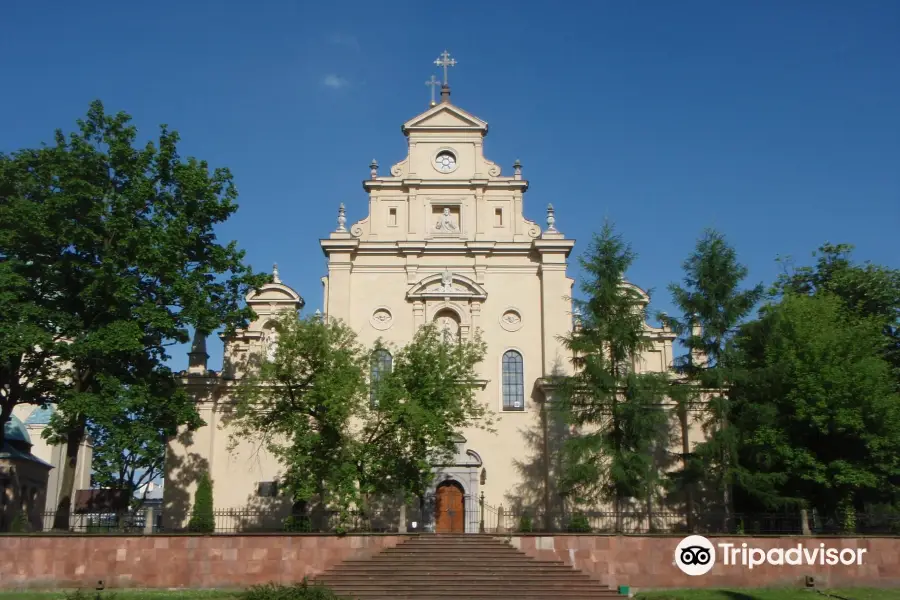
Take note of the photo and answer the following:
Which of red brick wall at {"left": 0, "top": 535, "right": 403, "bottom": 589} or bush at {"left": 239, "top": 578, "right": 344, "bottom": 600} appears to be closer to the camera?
bush at {"left": 239, "top": 578, "right": 344, "bottom": 600}

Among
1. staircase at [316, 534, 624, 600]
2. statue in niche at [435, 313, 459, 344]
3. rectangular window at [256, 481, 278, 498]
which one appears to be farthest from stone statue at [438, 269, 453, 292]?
staircase at [316, 534, 624, 600]

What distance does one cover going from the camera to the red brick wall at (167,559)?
24.9m

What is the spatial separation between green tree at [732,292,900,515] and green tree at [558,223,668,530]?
3339 millimetres

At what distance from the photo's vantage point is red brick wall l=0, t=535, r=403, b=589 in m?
24.9

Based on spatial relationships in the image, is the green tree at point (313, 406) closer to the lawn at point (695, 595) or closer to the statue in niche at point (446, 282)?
the lawn at point (695, 595)

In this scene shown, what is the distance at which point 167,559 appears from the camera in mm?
→ 25516

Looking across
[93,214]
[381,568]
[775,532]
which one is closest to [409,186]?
[93,214]

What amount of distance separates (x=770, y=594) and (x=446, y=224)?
19432mm

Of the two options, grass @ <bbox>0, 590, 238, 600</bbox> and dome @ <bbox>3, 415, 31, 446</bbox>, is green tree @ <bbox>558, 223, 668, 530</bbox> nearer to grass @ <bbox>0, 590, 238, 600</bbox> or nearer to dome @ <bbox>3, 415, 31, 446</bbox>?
grass @ <bbox>0, 590, 238, 600</bbox>

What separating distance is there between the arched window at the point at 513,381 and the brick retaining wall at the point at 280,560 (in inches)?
348

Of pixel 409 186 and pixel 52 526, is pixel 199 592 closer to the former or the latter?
pixel 52 526

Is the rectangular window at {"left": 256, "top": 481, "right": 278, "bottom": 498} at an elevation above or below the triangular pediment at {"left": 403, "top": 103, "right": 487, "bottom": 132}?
below

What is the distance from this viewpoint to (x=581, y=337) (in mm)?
30891

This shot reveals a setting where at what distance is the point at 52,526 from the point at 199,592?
7032mm
